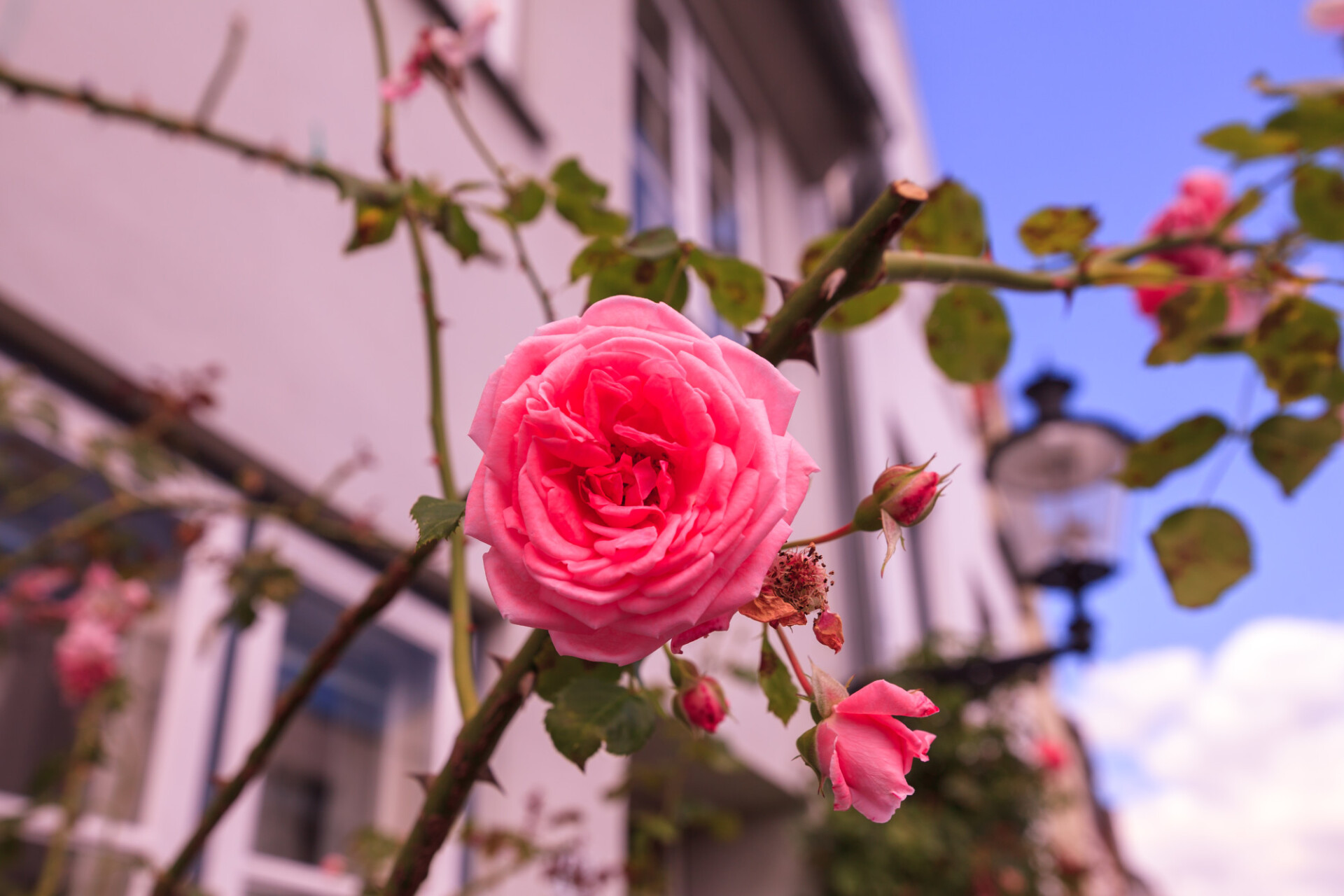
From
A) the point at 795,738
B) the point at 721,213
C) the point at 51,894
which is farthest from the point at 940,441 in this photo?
the point at 795,738

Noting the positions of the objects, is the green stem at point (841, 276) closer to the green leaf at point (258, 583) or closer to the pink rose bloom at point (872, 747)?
the pink rose bloom at point (872, 747)

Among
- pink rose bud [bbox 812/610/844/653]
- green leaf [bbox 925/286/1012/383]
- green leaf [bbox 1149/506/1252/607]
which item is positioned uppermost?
green leaf [bbox 925/286/1012/383]

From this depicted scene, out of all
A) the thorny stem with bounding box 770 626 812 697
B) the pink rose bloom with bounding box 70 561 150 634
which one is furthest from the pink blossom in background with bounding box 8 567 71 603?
the thorny stem with bounding box 770 626 812 697

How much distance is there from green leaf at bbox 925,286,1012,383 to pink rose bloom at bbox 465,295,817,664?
468 mm

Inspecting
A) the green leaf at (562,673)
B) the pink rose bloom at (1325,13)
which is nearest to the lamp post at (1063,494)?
the pink rose bloom at (1325,13)

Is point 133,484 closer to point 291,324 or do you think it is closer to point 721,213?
point 291,324

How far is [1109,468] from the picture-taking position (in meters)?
2.93

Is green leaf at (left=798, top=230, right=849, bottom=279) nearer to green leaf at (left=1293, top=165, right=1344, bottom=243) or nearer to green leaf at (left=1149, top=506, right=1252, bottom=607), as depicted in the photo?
green leaf at (left=1149, top=506, right=1252, bottom=607)

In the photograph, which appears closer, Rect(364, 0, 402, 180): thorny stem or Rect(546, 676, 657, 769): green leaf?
Rect(546, 676, 657, 769): green leaf

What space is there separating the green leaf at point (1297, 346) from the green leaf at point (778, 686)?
0.56 m

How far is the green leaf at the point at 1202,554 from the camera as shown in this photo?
0.69 m

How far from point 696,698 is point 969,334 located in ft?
1.49

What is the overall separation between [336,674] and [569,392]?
1.82 m

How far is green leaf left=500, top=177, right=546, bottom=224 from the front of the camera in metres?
0.76
